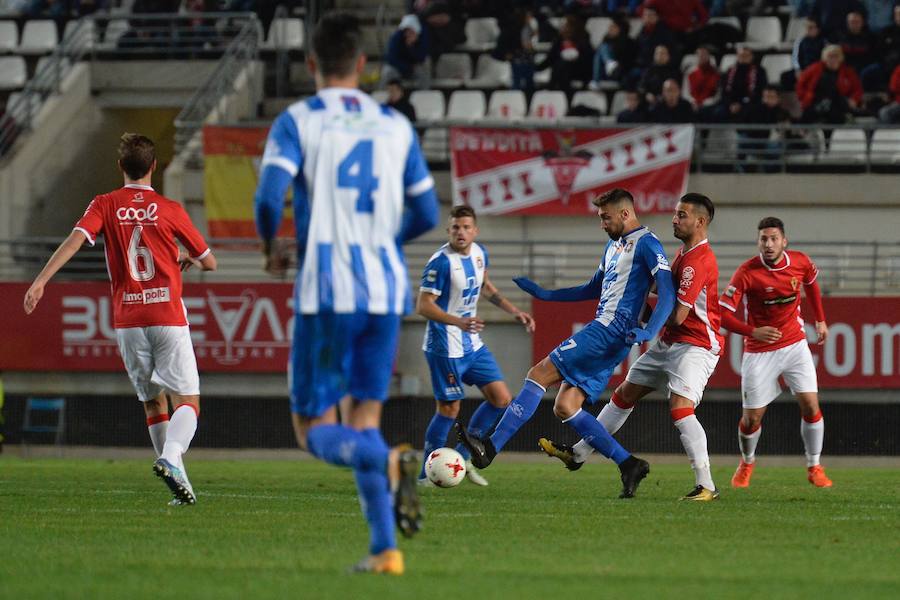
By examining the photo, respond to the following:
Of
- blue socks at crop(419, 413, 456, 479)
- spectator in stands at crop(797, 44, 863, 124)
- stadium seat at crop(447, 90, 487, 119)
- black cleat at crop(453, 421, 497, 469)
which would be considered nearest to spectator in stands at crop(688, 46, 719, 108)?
spectator in stands at crop(797, 44, 863, 124)

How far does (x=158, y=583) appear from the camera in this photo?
231 inches

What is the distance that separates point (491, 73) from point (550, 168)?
3621 mm

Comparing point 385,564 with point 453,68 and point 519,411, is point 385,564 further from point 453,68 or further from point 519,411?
point 453,68

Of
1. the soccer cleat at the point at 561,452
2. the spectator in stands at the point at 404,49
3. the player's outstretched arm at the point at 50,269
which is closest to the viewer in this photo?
the player's outstretched arm at the point at 50,269

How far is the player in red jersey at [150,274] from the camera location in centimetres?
964

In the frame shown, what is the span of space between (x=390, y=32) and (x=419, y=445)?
338 inches

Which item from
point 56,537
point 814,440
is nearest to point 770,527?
point 56,537

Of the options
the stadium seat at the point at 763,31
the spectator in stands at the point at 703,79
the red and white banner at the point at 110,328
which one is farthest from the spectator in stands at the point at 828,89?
the red and white banner at the point at 110,328

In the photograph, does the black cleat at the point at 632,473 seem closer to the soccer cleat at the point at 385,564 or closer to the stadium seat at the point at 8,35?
the soccer cleat at the point at 385,564

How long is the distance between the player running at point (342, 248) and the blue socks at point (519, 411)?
15.2 feet

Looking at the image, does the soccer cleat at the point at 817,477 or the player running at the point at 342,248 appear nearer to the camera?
the player running at the point at 342,248

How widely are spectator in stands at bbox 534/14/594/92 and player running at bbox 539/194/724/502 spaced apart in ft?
39.7

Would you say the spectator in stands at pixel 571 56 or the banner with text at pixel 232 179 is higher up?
the spectator in stands at pixel 571 56

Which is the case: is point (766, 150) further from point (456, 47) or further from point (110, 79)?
point (110, 79)
